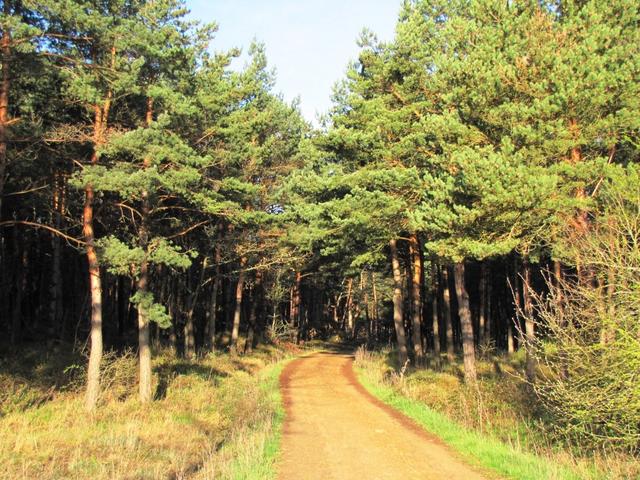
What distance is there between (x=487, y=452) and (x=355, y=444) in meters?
2.70

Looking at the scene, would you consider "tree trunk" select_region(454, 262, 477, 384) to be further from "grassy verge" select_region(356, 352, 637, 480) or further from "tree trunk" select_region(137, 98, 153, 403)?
"tree trunk" select_region(137, 98, 153, 403)

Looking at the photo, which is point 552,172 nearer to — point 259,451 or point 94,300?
point 259,451

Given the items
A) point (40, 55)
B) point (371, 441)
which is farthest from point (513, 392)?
point (40, 55)

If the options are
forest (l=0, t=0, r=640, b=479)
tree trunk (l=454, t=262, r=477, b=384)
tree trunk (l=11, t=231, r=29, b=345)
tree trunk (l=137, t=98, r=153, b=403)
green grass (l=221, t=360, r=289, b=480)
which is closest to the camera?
green grass (l=221, t=360, r=289, b=480)

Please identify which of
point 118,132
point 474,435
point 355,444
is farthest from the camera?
point 118,132

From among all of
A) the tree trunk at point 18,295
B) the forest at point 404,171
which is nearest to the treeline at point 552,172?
the forest at point 404,171

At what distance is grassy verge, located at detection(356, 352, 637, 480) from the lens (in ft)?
26.4

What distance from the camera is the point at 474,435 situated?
1062 cm

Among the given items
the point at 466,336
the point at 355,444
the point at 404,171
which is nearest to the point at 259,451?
the point at 355,444

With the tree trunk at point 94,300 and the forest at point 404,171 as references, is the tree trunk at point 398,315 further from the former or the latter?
the tree trunk at point 94,300

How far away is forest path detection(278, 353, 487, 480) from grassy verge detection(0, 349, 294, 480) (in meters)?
0.54

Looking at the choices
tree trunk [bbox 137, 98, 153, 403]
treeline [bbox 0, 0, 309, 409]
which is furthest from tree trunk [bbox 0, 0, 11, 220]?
tree trunk [bbox 137, 98, 153, 403]

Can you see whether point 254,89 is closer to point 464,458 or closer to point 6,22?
point 6,22

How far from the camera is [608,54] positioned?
39.1 ft
